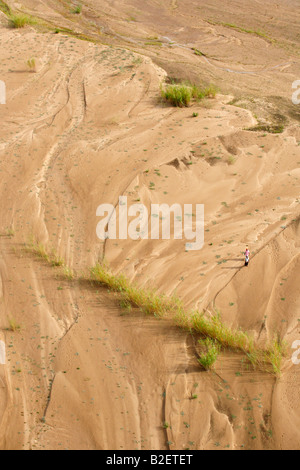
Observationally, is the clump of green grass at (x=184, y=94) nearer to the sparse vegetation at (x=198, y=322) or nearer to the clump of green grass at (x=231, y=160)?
the clump of green grass at (x=231, y=160)

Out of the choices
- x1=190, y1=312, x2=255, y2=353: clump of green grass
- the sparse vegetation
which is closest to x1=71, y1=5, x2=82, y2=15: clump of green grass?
the sparse vegetation

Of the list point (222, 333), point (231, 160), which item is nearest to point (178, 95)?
point (231, 160)

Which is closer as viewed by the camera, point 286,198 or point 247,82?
point 286,198

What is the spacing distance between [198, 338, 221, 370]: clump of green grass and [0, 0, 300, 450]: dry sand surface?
3.2 inches

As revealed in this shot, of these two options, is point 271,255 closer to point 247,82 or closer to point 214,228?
point 214,228

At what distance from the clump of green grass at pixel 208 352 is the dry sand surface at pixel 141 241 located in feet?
0.27

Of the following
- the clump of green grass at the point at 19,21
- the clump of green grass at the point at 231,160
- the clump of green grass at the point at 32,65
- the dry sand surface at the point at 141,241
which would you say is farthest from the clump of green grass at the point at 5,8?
the clump of green grass at the point at 231,160

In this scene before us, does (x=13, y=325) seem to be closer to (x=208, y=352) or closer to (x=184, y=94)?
(x=208, y=352)

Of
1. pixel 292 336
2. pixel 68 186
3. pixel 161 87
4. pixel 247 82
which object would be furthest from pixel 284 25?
pixel 292 336

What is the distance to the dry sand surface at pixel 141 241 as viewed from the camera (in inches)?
151

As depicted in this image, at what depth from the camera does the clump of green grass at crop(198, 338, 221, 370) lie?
408 cm

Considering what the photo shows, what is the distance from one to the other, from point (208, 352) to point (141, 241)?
1.70 meters

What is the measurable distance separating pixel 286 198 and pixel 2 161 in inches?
145
